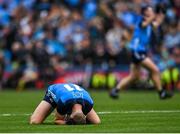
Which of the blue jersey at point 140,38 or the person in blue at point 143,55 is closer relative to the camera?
the person in blue at point 143,55

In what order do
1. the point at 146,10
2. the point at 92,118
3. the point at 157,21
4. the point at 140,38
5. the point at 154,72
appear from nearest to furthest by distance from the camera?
the point at 92,118
the point at 154,72
the point at 146,10
the point at 140,38
the point at 157,21

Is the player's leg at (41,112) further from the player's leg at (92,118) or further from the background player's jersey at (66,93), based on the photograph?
the player's leg at (92,118)

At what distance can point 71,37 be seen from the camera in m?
30.5

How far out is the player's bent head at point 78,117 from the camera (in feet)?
39.3

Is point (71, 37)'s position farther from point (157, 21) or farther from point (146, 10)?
point (146, 10)

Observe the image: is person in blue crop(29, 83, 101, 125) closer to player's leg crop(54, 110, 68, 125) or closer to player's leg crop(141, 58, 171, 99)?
player's leg crop(54, 110, 68, 125)

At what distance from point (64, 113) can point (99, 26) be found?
18.5 m

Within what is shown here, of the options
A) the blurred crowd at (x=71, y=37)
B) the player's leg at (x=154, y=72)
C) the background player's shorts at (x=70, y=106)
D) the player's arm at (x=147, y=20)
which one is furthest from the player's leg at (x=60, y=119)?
the blurred crowd at (x=71, y=37)

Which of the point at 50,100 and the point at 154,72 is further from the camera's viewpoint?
the point at 154,72

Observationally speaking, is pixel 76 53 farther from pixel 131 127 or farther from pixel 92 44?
pixel 131 127

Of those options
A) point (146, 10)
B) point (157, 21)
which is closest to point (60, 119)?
point (146, 10)

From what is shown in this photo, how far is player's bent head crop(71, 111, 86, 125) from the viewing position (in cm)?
1198

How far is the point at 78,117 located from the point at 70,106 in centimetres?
23

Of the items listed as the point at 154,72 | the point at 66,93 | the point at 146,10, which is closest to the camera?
the point at 66,93
